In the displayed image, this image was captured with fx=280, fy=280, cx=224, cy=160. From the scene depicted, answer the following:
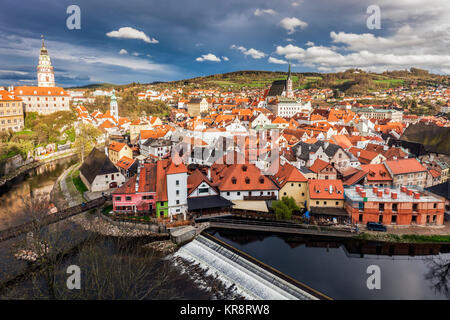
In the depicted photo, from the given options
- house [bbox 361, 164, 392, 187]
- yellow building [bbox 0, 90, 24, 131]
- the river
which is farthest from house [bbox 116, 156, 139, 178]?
yellow building [bbox 0, 90, 24, 131]

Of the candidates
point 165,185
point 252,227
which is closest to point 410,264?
point 252,227

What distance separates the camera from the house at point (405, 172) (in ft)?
113

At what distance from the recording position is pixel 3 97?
58.0 m

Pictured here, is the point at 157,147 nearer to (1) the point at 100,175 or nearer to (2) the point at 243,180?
(1) the point at 100,175

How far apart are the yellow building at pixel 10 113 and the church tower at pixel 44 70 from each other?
90.4 ft

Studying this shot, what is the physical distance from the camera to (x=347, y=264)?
22.3 metres

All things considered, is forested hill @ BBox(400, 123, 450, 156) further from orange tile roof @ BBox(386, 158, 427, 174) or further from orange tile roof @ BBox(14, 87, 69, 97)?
orange tile roof @ BBox(14, 87, 69, 97)

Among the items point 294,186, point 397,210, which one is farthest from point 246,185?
point 397,210

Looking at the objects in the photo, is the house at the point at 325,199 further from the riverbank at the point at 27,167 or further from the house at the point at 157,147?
the riverbank at the point at 27,167

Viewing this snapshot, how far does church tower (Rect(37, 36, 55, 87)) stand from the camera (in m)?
83.9

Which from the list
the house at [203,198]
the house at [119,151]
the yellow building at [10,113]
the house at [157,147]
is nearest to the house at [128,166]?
the house at [119,151]
